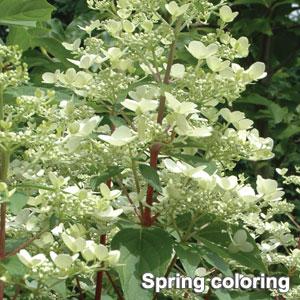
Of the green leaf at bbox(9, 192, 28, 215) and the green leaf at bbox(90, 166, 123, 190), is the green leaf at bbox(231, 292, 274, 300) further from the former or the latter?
the green leaf at bbox(9, 192, 28, 215)

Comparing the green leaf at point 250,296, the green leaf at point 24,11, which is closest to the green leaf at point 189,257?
the green leaf at point 250,296

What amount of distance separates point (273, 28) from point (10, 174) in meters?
2.28

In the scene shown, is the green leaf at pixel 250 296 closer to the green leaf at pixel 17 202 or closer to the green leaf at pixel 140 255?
the green leaf at pixel 140 255

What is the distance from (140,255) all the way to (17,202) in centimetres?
27

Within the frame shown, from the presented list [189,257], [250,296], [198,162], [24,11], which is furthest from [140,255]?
[24,11]

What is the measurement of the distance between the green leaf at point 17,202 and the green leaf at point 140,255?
200mm

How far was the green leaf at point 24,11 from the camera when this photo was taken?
1.61 m

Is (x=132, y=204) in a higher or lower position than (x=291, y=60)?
higher

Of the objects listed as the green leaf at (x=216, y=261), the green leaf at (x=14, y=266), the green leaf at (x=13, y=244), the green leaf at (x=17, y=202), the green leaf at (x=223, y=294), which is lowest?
the green leaf at (x=223, y=294)

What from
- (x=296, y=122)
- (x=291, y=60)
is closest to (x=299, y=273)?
(x=296, y=122)

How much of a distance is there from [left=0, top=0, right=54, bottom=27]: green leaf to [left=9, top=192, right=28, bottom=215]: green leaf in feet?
1.94

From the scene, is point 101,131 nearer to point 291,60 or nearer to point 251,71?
point 251,71

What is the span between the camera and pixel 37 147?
123 cm

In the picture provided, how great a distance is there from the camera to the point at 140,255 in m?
1.25
